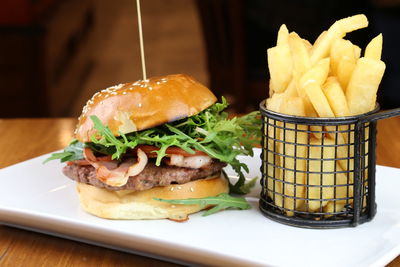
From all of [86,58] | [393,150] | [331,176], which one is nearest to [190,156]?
[331,176]

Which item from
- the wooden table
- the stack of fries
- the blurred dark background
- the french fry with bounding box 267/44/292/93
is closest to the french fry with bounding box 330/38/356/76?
the stack of fries

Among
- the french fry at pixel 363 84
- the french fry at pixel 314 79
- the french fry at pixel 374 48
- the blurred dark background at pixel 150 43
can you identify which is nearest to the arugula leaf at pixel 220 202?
the french fry at pixel 314 79

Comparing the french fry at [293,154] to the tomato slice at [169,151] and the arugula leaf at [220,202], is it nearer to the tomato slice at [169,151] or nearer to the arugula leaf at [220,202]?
the arugula leaf at [220,202]

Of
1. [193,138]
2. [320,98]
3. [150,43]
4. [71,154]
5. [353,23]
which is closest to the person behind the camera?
[320,98]

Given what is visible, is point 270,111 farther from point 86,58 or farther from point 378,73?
point 86,58

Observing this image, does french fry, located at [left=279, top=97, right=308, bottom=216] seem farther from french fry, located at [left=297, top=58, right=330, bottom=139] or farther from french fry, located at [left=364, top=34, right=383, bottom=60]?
french fry, located at [left=364, top=34, right=383, bottom=60]

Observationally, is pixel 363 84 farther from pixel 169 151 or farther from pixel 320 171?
pixel 169 151

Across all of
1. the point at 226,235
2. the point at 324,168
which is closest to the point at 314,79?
the point at 324,168
